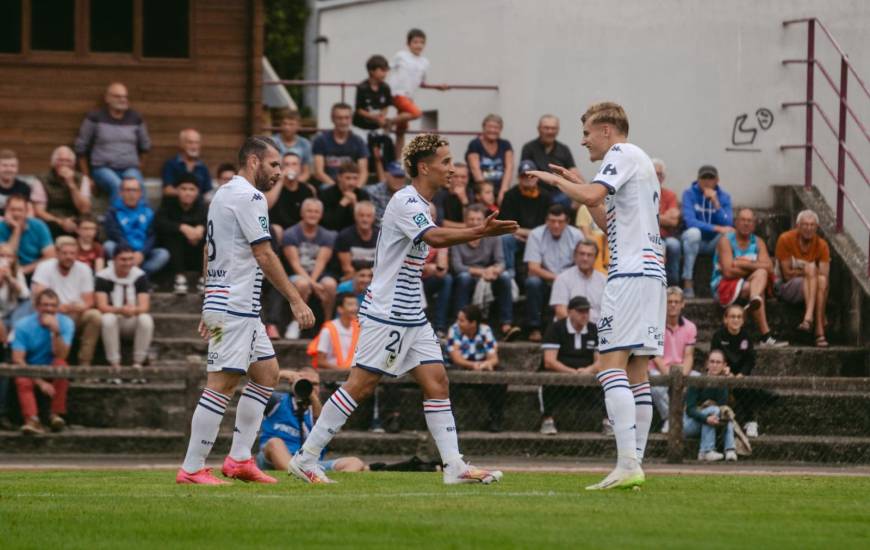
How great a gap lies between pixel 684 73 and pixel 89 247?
9007mm

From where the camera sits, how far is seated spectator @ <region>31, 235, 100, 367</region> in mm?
18953

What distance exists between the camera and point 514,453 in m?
18.5

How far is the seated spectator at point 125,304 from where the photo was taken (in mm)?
19078

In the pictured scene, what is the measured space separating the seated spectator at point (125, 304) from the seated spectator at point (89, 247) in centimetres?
40

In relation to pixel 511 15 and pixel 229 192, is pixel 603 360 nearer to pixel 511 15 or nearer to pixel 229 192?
pixel 229 192

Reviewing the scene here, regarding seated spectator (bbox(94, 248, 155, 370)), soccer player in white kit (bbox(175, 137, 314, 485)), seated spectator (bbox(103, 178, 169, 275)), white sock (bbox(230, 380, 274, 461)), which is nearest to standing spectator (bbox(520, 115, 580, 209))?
seated spectator (bbox(103, 178, 169, 275))

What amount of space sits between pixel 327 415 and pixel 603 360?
6.21 feet

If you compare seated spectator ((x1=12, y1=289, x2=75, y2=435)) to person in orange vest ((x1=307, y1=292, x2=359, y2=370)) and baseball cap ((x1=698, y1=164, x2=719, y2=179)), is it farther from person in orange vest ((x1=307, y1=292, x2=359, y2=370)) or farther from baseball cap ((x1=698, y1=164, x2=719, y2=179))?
baseball cap ((x1=698, y1=164, x2=719, y2=179))

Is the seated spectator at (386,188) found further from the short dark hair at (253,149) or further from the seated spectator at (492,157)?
the short dark hair at (253,149)

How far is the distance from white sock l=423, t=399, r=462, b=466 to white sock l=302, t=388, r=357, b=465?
20.4 inches

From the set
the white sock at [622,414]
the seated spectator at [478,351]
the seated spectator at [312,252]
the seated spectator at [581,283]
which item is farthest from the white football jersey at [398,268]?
the seated spectator at [581,283]

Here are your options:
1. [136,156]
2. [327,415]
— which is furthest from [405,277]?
[136,156]

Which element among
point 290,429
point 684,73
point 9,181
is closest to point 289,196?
point 9,181

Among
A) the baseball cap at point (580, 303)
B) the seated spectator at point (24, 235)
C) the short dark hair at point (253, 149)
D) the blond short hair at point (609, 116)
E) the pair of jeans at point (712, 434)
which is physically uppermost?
the blond short hair at point (609, 116)
